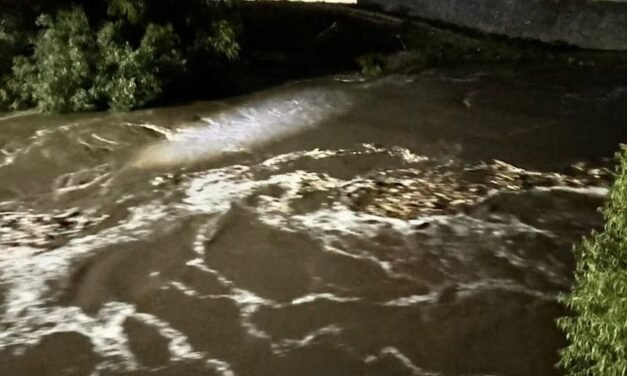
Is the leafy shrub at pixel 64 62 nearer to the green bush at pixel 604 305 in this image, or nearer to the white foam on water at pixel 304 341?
the white foam on water at pixel 304 341

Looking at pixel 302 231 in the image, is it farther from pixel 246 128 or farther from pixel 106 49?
pixel 106 49

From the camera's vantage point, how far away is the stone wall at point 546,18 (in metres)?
9.74

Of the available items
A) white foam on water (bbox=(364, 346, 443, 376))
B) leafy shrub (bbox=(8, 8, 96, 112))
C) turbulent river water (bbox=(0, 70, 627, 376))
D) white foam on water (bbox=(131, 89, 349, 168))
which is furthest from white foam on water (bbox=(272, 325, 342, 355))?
leafy shrub (bbox=(8, 8, 96, 112))

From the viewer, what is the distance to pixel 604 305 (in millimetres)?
3453

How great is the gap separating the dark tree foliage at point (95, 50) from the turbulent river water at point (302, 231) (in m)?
0.24

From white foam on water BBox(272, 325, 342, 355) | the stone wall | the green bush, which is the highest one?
the stone wall

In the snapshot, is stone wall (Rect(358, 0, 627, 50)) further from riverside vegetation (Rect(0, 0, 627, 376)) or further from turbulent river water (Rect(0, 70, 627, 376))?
riverside vegetation (Rect(0, 0, 627, 376))

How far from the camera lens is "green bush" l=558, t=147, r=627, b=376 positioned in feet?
11.0

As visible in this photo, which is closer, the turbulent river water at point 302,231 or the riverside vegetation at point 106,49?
the turbulent river water at point 302,231

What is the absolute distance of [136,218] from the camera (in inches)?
227

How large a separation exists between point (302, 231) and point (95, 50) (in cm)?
333

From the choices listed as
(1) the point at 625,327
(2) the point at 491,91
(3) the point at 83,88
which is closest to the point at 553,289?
(1) the point at 625,327

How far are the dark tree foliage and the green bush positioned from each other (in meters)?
5.02

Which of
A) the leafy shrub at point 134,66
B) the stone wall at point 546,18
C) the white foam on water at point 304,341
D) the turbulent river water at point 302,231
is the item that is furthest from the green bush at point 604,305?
the stone wall at point 546,18
